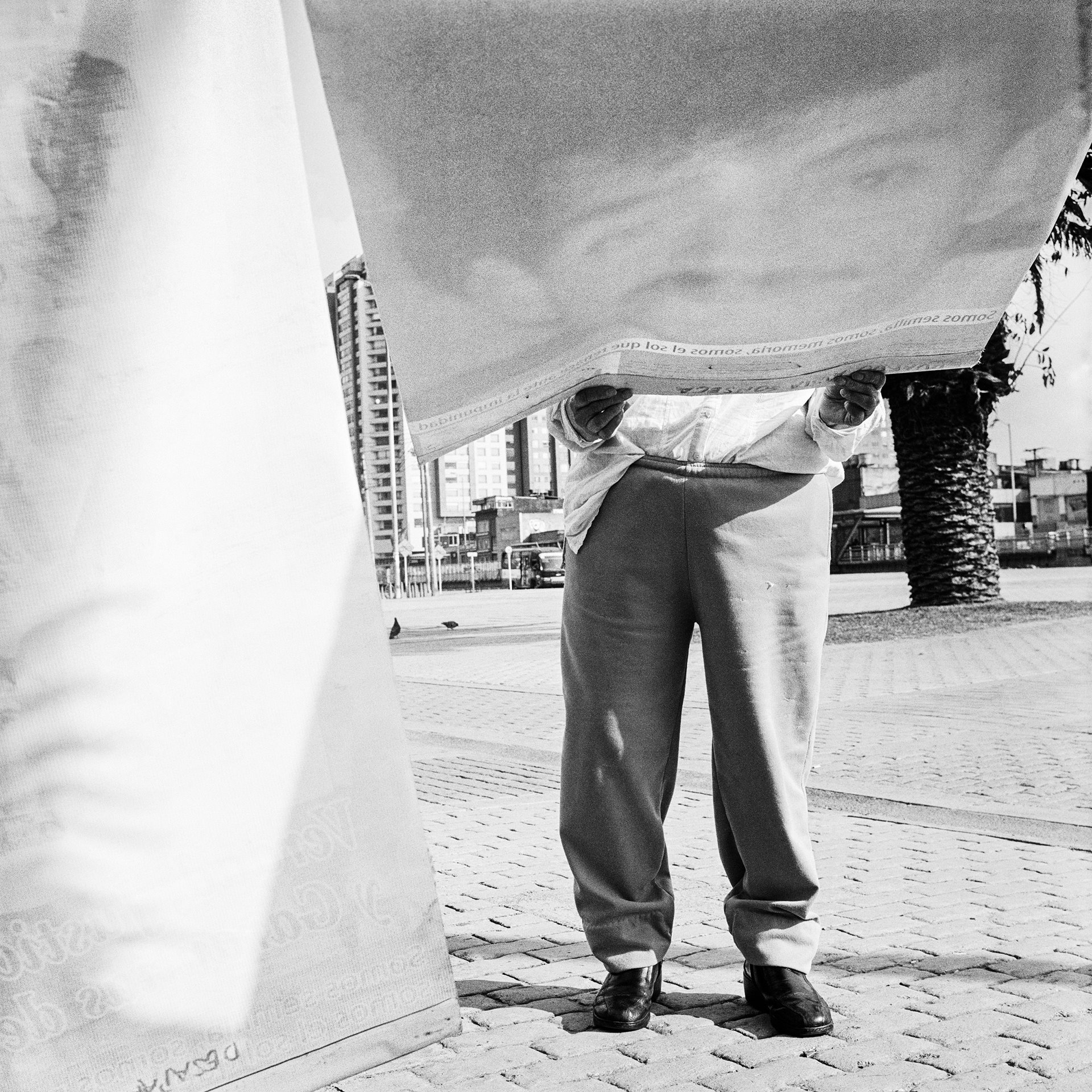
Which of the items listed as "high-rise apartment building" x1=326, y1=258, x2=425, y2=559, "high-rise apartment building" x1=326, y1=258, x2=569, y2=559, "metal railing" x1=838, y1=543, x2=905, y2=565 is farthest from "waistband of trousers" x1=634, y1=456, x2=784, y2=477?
"metal railing" x1=838, y1=543, x2=905, y2=565

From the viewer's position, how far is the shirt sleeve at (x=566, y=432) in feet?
8.77

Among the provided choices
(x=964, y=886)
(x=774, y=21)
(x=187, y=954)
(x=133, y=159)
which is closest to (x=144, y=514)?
(x=133, y=159)

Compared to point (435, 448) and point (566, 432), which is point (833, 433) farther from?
point (435, 448)

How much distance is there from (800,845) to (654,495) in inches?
32.9

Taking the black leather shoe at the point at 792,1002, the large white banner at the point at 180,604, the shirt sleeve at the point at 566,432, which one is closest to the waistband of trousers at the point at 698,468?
the shirt sleeve at the point at 566,432

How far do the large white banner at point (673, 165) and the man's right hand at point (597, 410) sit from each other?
52 cm

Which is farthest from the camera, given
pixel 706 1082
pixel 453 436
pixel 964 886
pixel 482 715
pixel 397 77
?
pixel 482 715

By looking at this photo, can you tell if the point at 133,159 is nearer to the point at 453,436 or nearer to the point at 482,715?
the point at 453,436

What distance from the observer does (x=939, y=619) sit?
1555 centimetres

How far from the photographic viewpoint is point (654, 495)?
106 inches

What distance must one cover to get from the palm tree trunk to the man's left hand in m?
14.2

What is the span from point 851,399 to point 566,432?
62 centimetres

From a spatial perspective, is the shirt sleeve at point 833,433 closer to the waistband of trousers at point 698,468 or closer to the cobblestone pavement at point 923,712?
the waistband of trousers at point 698,468

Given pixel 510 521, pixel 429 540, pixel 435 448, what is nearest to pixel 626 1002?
pixel 435 448
